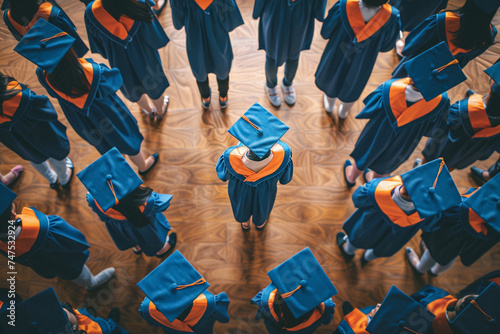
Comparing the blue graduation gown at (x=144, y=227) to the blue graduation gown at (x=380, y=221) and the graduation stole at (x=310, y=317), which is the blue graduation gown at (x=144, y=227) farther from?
the blue graduation gown at (x=380, y=221)

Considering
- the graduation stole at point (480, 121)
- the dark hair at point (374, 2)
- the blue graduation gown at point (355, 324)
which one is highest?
the dark hair at point (374, 2)

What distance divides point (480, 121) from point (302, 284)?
5.36 feet

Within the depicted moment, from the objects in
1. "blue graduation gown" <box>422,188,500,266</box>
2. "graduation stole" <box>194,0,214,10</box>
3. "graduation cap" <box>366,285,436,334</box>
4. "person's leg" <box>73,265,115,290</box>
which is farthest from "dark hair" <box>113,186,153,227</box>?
"blue graduation gown" <box>422,188,500,266</box>

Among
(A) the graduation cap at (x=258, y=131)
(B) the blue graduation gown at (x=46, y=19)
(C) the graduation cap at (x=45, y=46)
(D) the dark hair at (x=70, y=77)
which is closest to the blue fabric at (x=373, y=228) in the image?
(A) the graduation cap at (x=258, y=131)

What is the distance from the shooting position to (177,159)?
303 centimetres

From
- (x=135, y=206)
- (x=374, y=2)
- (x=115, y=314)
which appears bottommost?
(x=115, y=314)

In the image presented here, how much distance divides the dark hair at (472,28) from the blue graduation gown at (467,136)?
1.39 feet

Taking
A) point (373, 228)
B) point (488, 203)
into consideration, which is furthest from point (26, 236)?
point (488, 203)

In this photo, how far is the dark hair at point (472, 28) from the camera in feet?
7.27

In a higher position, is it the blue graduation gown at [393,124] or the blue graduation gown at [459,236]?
the blue graduation gown at [393,124]

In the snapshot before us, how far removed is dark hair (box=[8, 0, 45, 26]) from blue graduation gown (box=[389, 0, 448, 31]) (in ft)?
10.1

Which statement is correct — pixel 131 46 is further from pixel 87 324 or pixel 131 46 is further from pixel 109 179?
pixel 87 324

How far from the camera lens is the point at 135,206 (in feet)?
6.32

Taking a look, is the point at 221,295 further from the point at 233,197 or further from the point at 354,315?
the point at 354,315
